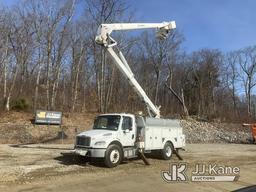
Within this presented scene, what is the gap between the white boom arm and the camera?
2006 centimetres

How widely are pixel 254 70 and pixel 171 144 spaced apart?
6406 cm

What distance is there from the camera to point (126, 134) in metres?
17.4

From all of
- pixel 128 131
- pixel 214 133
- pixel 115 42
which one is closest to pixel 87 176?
pixel 128 131

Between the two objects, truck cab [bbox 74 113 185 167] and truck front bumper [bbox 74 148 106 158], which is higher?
truck cab [bbox 74 113 185 167]

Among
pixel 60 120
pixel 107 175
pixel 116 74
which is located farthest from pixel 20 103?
pixel 107 175

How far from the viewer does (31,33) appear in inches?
1591

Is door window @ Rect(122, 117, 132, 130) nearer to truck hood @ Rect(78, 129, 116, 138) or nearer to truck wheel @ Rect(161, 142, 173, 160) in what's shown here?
truck hood @ Rect(78, 129, 116, 138)

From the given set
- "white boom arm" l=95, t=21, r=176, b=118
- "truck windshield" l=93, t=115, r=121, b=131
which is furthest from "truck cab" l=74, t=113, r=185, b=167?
"white boom arm" l=95, t=21, r=176, b=118

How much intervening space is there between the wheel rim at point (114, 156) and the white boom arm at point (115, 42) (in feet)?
16.9

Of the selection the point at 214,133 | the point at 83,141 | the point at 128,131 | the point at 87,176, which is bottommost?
the point at 87,176

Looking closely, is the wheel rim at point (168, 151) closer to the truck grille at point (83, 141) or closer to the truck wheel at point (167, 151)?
the truck wheel at point (167, 151)

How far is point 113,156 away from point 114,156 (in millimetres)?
88

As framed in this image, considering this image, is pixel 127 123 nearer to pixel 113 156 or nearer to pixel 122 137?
pixel 122 137

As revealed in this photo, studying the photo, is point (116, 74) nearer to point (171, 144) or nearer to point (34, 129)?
point (34, 129)
